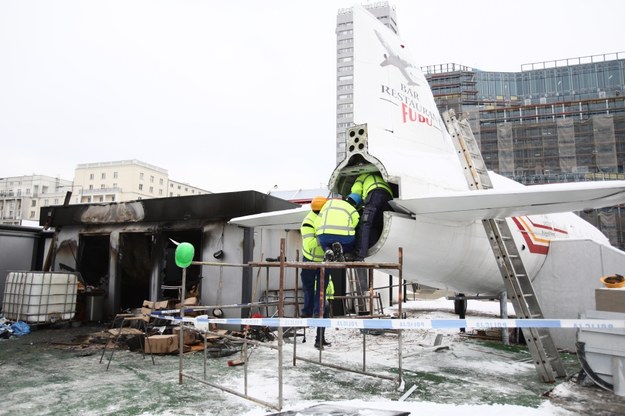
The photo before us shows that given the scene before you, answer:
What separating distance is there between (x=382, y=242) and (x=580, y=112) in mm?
43141

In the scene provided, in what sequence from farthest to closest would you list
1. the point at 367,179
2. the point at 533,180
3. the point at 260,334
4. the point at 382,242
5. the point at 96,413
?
the point at 533,180
the point at 260,334
the point at 367,179
the point at 382,242
the point at 96,413

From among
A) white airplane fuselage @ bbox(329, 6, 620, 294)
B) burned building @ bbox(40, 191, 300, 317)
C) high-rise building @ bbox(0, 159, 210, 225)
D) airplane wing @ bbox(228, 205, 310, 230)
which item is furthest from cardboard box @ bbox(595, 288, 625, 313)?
high-rise building @ bbox(0, 159, 210, 225)

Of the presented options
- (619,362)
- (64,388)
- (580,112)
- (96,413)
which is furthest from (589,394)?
(580,112)

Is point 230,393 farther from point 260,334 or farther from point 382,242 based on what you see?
point 260,334

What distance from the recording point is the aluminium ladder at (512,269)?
6.70 meters

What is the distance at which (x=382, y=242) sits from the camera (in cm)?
617

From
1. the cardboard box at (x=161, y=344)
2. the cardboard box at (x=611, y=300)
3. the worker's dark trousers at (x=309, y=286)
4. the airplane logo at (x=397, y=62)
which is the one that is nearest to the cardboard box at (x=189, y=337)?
the cardboard box at (x=161, y=344)

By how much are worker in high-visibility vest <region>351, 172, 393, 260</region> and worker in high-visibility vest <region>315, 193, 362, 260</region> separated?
0.15 metres

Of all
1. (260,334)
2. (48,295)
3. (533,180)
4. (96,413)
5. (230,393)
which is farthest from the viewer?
(533,180)

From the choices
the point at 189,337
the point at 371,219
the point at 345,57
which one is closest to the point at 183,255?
the point at 371,219

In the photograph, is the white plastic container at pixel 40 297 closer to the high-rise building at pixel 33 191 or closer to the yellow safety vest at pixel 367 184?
the yellow safety vest at pixel 367 184

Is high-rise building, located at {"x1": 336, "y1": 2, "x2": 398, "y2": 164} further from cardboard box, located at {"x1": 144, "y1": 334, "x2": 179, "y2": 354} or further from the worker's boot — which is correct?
cardboard box, located at {"x1": 144, "y1": 334, "x2": 179, "y2": 354}

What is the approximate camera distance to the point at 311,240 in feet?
23.2

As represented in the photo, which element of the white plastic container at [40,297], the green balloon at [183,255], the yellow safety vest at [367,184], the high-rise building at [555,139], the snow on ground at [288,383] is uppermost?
the high-rise building at [555,139]
